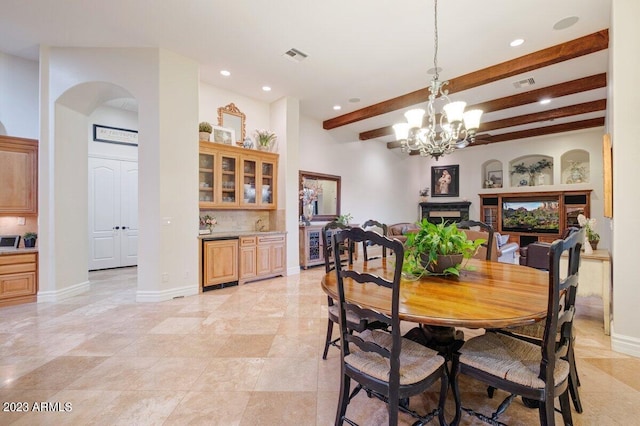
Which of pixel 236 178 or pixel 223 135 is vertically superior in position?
pixel 223 135

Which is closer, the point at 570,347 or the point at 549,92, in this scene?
the point at 570,347

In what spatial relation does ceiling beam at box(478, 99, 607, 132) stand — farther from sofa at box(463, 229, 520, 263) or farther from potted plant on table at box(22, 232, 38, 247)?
potted plant on table at box(22, 232, 38, 247)

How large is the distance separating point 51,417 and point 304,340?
70.4 inches

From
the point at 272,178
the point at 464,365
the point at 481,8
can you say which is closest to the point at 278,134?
the point at 272,178

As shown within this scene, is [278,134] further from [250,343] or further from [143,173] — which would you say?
[250,343]

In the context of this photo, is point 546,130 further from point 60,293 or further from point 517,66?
point 60,293

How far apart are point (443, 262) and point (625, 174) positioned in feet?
6.66

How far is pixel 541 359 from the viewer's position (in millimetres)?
1392

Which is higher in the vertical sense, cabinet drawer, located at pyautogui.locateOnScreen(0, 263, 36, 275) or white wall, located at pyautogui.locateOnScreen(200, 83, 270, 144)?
white wall, located at pyautogui.locateOnScreen(200, 83, 270, 144)

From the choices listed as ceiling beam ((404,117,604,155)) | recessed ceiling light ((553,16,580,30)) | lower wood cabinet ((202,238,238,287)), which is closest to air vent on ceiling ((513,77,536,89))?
recessed ceiling light ((553,16,580,30))

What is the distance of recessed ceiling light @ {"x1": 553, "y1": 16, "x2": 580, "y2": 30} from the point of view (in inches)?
121

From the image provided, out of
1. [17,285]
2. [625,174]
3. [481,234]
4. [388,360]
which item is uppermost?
[625,174]

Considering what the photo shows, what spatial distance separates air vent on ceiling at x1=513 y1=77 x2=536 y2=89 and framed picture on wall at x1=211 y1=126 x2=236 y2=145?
481 centimetres

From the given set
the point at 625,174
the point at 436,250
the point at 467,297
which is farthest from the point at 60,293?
the point at 625,174
